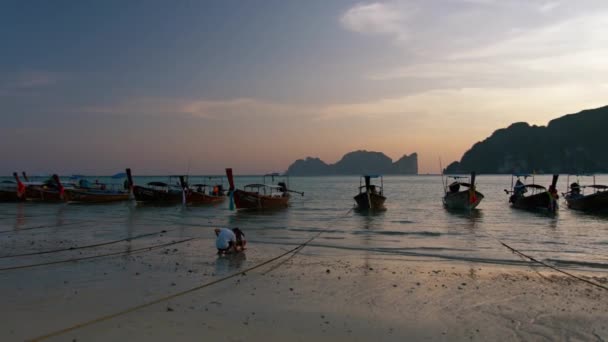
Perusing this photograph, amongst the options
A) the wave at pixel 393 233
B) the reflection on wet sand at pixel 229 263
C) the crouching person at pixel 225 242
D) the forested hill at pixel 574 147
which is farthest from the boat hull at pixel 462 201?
the forested hill at pixel 574 147

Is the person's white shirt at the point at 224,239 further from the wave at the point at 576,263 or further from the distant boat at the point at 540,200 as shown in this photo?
the distant boat at the point at 540,200

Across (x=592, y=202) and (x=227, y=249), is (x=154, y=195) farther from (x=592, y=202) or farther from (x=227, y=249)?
(x=592, y=202)

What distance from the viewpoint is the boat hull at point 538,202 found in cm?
3325

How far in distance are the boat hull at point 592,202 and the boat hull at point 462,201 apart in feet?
24.9

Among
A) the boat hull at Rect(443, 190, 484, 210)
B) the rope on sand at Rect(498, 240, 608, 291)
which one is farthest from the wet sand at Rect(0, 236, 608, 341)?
the boat hull at Rect(443, 190, 484, 210)

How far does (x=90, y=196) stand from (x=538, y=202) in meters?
42.8

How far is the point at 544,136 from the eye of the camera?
200 m

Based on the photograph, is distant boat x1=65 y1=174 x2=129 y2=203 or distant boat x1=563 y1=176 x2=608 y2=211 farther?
distant boat x1=65 y1=174 x2=129 y2=203

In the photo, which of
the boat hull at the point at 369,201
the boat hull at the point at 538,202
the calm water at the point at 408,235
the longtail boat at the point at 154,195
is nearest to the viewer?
the calm water at the point at 408,235

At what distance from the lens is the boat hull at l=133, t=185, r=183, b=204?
41.5 m

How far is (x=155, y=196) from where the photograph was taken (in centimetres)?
4225

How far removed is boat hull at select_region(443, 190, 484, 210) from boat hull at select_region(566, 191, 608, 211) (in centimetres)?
758

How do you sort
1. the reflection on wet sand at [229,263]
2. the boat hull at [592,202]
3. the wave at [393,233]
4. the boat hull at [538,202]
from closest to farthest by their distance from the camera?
the reflection on wet sand at [229,263] → the wave at [393,233] → the boat hull at [592,202] → the boat hull at [538,202]

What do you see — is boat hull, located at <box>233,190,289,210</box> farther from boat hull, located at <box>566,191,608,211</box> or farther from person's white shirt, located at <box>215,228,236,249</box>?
boat hull, located at <box>566,191,608,211</box>
